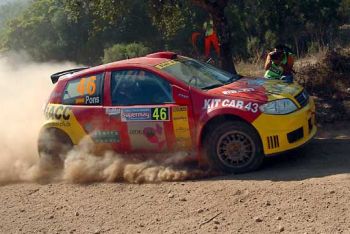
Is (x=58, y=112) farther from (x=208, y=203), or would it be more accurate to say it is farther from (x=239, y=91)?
(x=208, y=203)

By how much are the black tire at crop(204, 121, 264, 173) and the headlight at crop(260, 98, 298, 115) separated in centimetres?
31

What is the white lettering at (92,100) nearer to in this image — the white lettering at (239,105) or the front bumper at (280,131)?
the white lettering at (239,105)

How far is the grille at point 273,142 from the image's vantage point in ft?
20.5

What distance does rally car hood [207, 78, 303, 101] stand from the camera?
642cm

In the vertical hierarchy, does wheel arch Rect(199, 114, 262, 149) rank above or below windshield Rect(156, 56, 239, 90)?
below

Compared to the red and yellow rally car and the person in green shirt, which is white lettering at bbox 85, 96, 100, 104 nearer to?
the red and yellow rally car

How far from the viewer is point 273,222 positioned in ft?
15.8

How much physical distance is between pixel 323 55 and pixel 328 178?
20.3 feet

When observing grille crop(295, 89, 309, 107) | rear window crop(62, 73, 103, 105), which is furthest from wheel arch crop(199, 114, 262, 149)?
rear window crop(62, 73, 103, 105)

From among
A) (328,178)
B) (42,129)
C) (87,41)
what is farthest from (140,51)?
(328,178)

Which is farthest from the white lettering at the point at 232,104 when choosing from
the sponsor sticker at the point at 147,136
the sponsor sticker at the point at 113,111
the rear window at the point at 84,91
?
the rear window at the point at 84,91

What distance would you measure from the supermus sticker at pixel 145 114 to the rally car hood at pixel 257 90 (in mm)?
679

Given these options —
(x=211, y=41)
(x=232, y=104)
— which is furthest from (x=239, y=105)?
(x=211, y=41)

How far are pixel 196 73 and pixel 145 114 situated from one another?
0.99m
